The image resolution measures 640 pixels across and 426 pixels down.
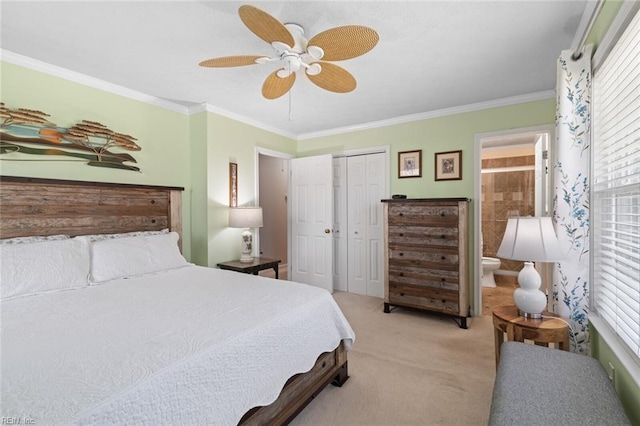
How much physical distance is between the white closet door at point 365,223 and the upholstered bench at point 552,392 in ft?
8.70

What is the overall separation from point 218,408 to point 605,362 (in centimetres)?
193

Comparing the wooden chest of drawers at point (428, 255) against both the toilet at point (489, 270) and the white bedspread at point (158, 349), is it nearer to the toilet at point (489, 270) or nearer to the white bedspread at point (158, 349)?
the white bedspread at point (158, 349)

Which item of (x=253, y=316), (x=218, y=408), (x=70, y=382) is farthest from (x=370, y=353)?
(x=70, y=382)

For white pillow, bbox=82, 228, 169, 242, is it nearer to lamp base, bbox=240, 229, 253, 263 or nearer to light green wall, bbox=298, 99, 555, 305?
lamp base, bbox=240, 229, 253, 263

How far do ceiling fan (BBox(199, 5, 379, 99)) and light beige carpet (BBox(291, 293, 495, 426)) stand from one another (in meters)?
2.15

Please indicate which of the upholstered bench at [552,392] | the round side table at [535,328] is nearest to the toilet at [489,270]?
the round side table at [535,328]

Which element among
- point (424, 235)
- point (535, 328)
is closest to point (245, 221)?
point (424, 235)

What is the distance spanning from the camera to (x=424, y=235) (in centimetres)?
339

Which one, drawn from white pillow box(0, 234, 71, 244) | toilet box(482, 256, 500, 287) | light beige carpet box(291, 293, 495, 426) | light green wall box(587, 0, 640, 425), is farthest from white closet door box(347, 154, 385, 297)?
white pillow box(0, 234, 71, 244)

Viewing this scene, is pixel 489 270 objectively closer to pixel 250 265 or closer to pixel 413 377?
pixel 413 377

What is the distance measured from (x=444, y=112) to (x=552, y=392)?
3123mm

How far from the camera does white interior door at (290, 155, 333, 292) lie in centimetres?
431

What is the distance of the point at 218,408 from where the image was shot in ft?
4.00

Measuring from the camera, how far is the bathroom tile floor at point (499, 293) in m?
3.92
